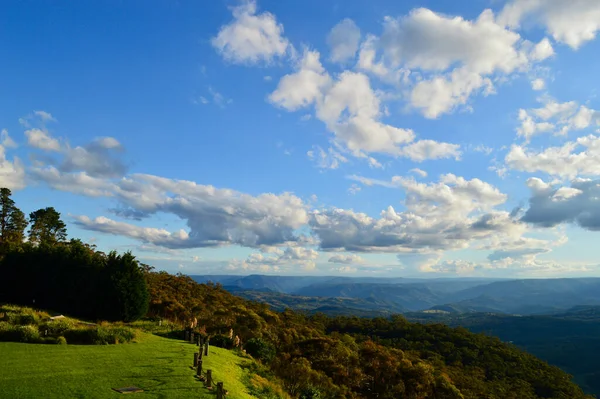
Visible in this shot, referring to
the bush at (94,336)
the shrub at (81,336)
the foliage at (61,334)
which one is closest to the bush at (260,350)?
the foliage at (61,334)

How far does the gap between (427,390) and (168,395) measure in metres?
28.3

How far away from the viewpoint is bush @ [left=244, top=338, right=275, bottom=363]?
87.9 ft

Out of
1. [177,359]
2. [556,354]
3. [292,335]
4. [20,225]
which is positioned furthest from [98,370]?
[556,354]

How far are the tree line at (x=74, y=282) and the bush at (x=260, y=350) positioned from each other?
13.7 meters

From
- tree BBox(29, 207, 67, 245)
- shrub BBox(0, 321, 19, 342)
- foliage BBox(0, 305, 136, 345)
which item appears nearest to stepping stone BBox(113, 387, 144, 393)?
foliage BBox(0, 305, 136, 345)

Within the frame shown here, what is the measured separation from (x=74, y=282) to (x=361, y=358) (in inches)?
1194

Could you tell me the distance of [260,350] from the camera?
27094 mm

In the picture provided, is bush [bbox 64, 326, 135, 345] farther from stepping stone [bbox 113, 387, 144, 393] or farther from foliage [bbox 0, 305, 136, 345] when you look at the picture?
stepping stone [bbox 113, 387, 144, 393]

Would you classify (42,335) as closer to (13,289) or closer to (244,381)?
(244,381)

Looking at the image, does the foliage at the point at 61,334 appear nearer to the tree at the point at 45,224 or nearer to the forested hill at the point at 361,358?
the forested hill at the point at 361,358

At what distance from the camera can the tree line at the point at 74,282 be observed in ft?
114

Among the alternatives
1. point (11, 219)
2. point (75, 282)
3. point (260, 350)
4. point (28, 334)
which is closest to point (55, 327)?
point (28, 334)

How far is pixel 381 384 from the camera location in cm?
3322

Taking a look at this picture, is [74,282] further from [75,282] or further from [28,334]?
[28,334]
